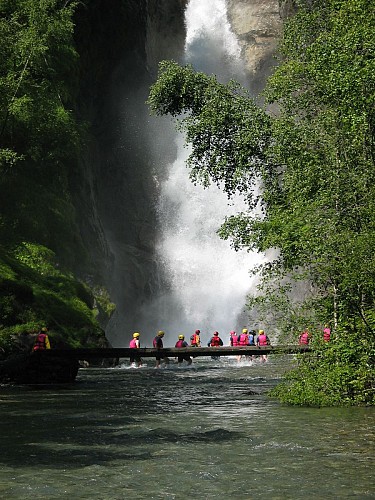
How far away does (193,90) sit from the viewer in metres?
24.9

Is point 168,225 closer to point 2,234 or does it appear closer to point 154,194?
point 154,194

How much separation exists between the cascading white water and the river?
47.0m

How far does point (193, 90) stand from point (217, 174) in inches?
123

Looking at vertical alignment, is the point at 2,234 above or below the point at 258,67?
below

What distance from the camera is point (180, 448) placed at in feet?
35.0

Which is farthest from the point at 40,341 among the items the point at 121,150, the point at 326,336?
the point at 121,150

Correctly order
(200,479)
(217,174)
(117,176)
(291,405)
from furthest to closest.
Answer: (117,176) < (217,174) < (291,405) < (200,479)

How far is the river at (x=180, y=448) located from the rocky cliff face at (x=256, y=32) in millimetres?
67688

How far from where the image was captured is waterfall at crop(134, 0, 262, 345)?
6588 centimetres

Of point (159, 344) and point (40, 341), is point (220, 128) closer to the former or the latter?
point (40, 341)

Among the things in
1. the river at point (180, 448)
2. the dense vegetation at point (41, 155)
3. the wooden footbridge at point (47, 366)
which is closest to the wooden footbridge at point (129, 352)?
the wooden footbridge at point (47, 366)

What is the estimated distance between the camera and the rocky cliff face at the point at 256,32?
269 feet

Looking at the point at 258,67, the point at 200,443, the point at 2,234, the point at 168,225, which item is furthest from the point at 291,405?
the point at 258,67

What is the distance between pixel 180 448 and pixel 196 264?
60.9 m
